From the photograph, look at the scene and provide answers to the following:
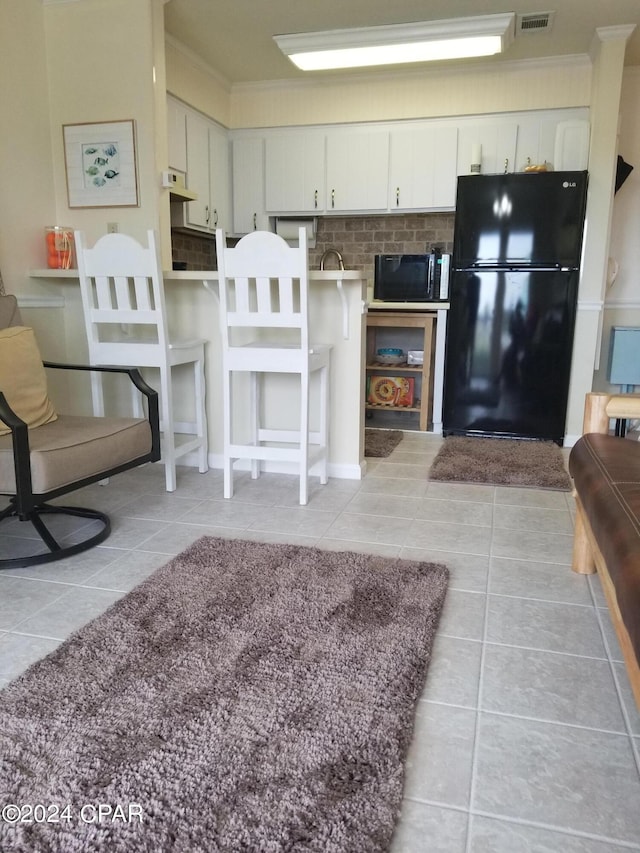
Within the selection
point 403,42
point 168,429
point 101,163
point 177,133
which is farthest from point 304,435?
point 177,133

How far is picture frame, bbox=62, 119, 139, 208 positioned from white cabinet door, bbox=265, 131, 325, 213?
5.77 feet

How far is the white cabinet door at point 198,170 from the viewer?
4.34 meters

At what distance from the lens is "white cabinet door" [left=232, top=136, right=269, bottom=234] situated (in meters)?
4.91

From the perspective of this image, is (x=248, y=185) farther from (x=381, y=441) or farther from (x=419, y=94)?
(x=381, y=441)

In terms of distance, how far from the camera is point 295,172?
4848 millimetres

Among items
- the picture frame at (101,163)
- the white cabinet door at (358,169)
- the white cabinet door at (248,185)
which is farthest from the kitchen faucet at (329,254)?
the picture frame at (101,163)

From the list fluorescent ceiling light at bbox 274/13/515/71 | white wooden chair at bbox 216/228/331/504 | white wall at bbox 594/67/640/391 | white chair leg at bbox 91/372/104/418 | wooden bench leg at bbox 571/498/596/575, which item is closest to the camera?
wooden bench leg at bbox 571/498/596/575

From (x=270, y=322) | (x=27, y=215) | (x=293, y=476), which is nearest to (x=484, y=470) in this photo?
(x=293, y=476)

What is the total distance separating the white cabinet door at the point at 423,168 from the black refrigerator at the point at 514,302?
879 millimetres

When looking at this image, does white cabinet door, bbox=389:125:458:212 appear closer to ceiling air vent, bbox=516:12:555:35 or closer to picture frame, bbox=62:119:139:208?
ceiling air vent, bbox=516:12:555:35

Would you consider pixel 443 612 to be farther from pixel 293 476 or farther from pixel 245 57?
pixel 245 57

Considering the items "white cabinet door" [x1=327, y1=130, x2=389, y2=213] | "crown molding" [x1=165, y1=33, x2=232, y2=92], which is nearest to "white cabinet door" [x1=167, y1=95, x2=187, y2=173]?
Result: "crown molding" [x1=165, y1=33, x2=232, y2=92]

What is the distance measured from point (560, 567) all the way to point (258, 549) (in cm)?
103

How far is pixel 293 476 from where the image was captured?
3.13 metres
